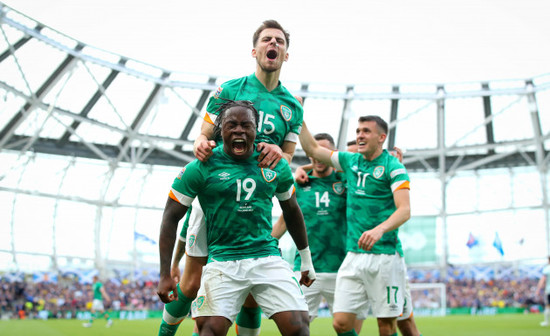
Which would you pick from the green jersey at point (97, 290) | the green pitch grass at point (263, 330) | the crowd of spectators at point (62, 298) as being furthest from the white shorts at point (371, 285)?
the crowd of spectators at point (62, 298)

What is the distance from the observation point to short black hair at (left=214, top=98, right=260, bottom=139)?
3785 mm

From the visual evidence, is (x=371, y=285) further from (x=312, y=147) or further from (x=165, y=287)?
(x=165, y=287)

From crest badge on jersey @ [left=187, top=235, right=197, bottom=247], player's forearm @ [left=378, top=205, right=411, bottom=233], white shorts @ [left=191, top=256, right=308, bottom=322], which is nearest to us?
white shorts @ [left=191, top=256, right=308, bottom=322]

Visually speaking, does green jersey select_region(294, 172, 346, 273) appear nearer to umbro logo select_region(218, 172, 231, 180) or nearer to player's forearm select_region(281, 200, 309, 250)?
player's forearm select_region(281, 200, 309, 250)

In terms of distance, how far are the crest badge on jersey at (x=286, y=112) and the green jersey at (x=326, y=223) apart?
198cm

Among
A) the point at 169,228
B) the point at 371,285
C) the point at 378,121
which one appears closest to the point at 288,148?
the point at 169,228

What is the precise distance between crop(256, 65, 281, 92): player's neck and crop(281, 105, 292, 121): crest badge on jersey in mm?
192

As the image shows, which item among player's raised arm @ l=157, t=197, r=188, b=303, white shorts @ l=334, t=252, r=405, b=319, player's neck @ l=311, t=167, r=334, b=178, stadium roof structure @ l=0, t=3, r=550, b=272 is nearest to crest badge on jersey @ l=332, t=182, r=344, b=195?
player's neck @ l=311, t=167, r=334, b=178

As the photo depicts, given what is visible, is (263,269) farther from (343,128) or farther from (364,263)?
(343,128)

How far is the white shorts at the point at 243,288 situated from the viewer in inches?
134

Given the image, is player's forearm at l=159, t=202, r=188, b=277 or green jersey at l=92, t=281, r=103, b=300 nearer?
player's forearm at l=159, t=202, r=188, b=277

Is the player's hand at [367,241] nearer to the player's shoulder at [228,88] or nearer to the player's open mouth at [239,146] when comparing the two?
the player's open mouth at [239,146]

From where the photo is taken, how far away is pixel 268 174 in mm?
3666

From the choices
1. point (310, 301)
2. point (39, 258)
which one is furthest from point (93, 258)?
point (310, 301)
